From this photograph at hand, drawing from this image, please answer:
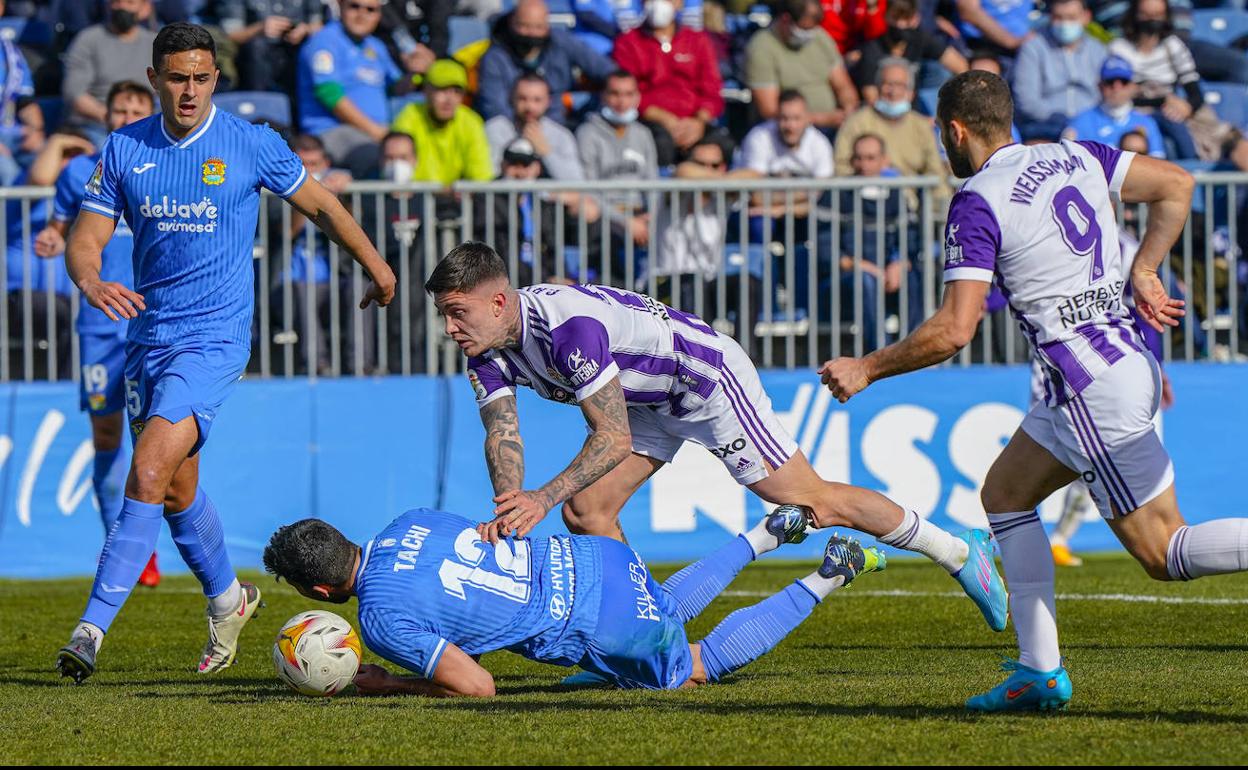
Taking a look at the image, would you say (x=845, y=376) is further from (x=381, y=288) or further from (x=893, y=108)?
(x=893, y=108)

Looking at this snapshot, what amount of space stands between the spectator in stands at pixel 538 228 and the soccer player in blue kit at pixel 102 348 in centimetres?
312

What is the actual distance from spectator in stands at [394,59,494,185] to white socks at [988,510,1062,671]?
9291 millimetres

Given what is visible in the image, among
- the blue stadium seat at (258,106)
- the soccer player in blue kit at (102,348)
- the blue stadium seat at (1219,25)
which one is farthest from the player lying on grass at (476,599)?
the blue stadium seat at (1219,25)

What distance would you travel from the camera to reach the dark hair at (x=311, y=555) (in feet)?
21.5

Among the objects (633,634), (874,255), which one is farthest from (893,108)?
(633,634)

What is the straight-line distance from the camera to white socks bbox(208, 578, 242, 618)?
8.29 meters

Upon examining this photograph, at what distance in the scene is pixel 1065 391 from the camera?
20.2 ft

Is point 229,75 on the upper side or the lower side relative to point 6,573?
upper

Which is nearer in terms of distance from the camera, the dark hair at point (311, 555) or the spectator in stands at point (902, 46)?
the dark hair at point (311, 555)

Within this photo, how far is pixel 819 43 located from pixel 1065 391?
11733 mm

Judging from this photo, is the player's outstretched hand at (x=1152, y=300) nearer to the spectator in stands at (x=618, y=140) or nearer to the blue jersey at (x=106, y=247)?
the blue jersey at (x=106, y=247)

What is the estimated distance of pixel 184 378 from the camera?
800 centimetres

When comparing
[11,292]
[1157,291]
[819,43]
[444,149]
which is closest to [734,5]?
[819,43]

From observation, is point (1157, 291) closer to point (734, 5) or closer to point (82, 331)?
point (82, 331)
